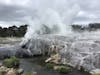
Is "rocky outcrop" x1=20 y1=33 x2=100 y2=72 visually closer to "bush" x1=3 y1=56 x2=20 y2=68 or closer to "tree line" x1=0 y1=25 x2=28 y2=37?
"bush" x1=3 y1=56 x2=20 y2=68

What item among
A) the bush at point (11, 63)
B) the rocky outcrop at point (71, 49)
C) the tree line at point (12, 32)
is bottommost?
the bush at point (11, 63)

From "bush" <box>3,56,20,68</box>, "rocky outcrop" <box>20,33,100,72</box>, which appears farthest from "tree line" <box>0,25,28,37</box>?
"bush" <box>3,56,20,68</box>

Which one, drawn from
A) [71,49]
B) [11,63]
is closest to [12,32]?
[71,49]

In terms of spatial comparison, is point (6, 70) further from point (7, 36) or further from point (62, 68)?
point (7, 36)

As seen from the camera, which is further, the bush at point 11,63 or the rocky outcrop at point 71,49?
the bush at point 11,63

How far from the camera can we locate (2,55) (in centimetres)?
5266

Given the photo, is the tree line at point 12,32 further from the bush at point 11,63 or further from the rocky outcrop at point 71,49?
the bush at point 11,63

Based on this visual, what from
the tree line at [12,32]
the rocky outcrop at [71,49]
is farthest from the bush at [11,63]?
the tree line at [12,32]

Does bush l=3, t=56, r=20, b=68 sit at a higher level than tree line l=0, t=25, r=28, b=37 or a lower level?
lower

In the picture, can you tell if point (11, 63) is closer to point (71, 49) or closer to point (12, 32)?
point (71, 49)

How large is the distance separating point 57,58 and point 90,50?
23.0 ft

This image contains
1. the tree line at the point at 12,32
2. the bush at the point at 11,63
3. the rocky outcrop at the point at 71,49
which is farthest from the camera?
the tree line at the point at 12,32

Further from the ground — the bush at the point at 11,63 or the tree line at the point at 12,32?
the tree line at the point at 12,32

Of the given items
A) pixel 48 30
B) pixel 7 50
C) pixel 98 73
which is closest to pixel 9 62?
pixel 7 50
